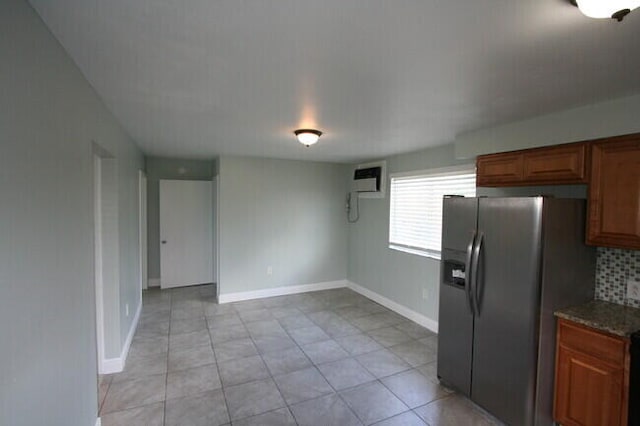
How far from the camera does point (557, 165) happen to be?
242 cm

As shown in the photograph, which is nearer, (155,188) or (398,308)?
(398,308)

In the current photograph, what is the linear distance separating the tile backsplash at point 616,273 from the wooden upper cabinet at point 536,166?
0.63 m

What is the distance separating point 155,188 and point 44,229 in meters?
4.70

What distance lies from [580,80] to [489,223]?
1.06m

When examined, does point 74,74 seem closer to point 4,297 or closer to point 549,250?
point 4,297

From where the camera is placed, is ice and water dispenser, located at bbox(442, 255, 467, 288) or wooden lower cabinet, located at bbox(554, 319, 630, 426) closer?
wooden lower cabinet, located at bbox(554, 319, 630, 426)

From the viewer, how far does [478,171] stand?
9.88 feet

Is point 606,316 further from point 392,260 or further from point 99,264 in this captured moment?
point 99,264

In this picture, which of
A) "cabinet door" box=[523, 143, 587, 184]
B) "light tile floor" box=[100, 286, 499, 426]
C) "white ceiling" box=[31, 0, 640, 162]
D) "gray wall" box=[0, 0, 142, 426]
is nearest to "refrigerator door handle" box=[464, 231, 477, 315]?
"cabinet door" box=[523, 143, 587, 184]

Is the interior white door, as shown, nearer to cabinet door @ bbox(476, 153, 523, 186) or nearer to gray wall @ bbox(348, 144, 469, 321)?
gray wall @ bbox(348, 144, 469, 321)

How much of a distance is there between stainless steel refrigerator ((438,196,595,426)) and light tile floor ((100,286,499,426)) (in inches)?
A: 12.8

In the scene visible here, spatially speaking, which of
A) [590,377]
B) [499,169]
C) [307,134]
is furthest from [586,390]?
[307,134]

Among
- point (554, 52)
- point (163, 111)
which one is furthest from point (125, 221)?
point (554, 52)

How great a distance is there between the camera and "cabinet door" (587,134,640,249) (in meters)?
2.05
